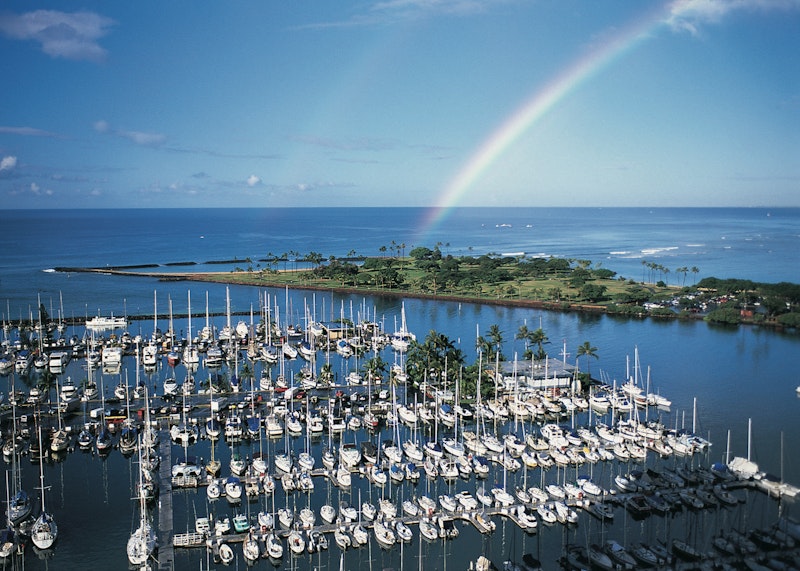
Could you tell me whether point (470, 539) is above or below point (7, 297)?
below

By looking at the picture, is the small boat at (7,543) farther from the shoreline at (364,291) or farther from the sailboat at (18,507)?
the shoreline at (364,291)

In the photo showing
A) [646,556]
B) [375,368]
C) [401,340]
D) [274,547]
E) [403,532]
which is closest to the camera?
[646,556]

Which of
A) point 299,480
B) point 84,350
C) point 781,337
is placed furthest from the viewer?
point 781,337

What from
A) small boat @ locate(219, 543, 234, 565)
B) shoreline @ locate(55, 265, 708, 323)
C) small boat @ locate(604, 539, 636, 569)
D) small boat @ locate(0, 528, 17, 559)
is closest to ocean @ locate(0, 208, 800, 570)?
small boat @ locate(0, 528, 17, 559)

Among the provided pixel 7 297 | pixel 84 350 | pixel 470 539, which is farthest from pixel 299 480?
pixel 7 297

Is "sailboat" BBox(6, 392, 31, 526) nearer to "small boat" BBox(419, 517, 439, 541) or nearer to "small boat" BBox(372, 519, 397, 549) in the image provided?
"small boat" BBox(372, 519, 397, 549)

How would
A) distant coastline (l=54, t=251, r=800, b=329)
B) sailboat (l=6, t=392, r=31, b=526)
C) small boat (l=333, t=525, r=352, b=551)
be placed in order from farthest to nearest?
distant coastline (l=54, t=251, r=800, b=329) → sailboat (l=6, t=392, r=31, b=526) → small boat (l=333, t=525, r=352, b=551)

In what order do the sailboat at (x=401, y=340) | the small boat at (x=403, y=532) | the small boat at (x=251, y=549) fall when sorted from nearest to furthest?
the small boat at (x=251, y=549), the small boat at (x=403, y=532), the sailboat at (x=401, y=340)

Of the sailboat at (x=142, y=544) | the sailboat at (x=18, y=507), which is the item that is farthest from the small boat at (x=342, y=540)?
the sailboat at (x=18, y=507)

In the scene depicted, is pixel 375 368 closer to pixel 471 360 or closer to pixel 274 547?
pixel 471 360

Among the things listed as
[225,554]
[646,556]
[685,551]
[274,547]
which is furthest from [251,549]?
[685,551]

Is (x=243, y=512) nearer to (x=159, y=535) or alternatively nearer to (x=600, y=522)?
(x=159, y=535)
